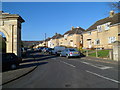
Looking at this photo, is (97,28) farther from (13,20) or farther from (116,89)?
(116,89)

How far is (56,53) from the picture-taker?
116 ft

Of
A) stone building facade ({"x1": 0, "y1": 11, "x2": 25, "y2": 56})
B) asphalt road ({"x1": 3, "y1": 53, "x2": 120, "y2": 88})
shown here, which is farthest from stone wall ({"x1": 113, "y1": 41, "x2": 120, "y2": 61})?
stone building facade ({"x1": 0, "y1": 11, "x2": 25, "y2": 56})

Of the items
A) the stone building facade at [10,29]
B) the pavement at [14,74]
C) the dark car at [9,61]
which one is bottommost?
the pavement at [14,74]

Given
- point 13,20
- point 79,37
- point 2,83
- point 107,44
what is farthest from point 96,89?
point 79,37

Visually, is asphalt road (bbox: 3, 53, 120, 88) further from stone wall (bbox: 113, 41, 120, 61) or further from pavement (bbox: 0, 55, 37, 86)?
stone wall (bbox: 113, 41, 120, 61)

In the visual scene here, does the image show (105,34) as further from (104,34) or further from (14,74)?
(14,74)

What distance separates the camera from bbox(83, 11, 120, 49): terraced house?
35.5 meters

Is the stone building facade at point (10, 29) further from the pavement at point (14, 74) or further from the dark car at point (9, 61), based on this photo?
the pavement at point (14, 74)

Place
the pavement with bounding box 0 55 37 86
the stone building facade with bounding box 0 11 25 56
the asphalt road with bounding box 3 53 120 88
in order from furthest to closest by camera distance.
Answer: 1. the stone building facade with bounding box 0 11 25 56
2. the pavement with bounding box 0 55 37 86
3. the asphalt road with bounding box 3 53 120 88

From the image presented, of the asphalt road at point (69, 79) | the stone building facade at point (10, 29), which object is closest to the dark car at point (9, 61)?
the asphalt road at point (69, 79)

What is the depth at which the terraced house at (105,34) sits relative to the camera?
35.5m

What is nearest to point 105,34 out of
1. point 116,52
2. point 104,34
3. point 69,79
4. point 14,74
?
point 104,34

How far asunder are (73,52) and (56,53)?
1047cm

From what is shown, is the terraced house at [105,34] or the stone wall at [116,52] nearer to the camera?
the stone wall at [116,52]
